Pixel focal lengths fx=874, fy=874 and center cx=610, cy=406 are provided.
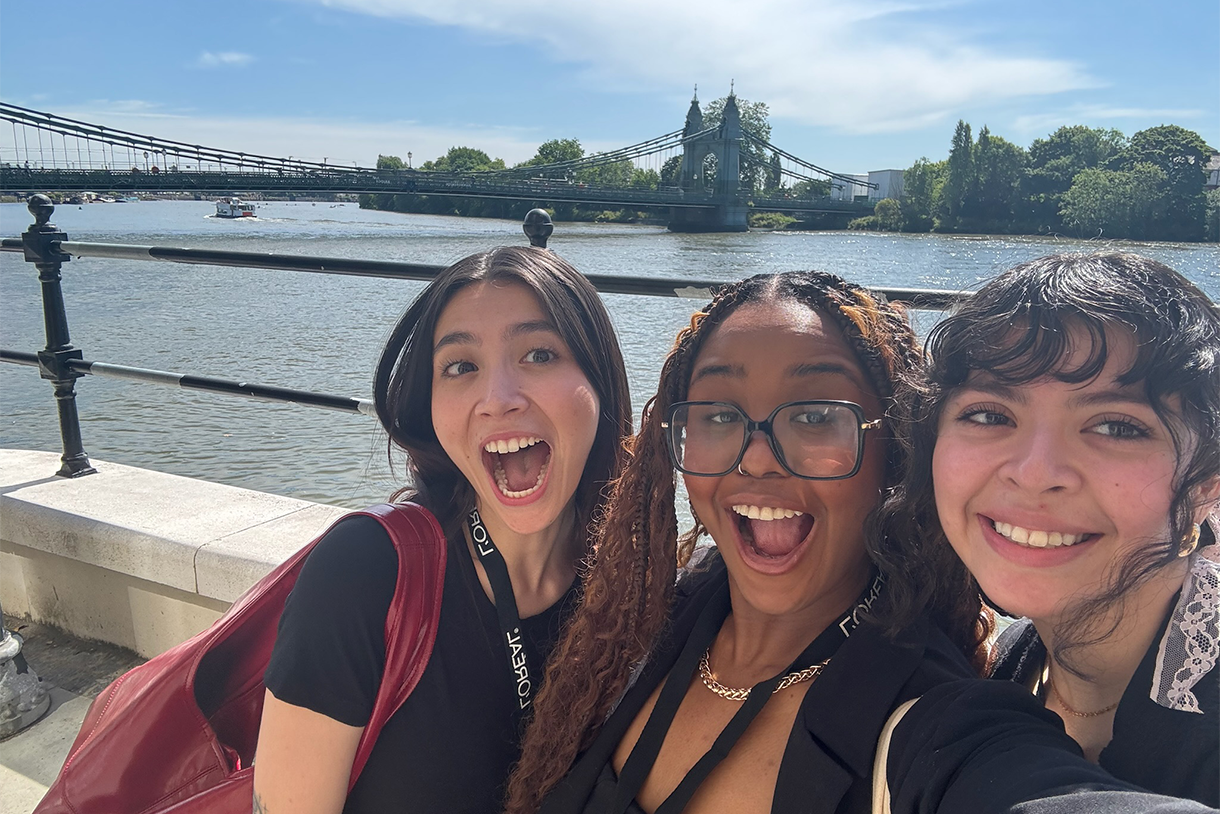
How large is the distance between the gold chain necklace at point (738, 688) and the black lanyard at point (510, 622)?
286 mm

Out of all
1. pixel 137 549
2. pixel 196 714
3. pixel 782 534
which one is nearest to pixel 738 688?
pixel 782 534

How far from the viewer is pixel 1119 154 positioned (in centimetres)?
5009

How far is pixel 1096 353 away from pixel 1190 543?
218mm

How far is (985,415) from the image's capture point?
102 cm

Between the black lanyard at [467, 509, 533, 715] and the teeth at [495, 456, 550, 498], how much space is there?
10 cm

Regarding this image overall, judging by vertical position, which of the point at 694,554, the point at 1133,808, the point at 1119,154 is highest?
the point at 1119,154

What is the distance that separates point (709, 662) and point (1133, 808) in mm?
Result: 679

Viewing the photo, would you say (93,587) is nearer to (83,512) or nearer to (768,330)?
(83,512)

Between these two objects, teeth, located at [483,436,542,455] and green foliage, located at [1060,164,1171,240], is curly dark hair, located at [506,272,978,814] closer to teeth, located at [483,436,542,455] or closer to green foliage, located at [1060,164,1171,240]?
teeth, located at [483,436,542,455]

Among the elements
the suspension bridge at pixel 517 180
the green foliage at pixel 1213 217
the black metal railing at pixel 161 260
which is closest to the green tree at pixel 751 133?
the suspension bridge at pixel 517 180

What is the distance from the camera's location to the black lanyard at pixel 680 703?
112 cm

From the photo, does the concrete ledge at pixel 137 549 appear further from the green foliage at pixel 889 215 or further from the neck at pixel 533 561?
the green foliage at pixel 889 215

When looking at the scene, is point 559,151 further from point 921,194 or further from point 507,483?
point 507,483

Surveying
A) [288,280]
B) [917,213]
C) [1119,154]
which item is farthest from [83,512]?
[1119,154]
